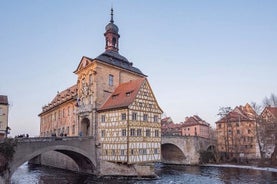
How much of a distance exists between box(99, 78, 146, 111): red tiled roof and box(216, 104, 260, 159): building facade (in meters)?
23.3

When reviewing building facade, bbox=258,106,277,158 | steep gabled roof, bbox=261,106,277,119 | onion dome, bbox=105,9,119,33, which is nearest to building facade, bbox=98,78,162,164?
onion dome, bbox=105,9,119,33

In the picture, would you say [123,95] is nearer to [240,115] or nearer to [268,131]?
[268,131]

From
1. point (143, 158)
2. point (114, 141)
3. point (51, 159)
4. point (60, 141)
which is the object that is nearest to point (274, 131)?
point (143, 158)

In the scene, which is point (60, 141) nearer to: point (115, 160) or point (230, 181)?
point (115, 160)

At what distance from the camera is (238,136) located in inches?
1961

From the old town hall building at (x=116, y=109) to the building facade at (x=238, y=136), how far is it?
21.2 metres

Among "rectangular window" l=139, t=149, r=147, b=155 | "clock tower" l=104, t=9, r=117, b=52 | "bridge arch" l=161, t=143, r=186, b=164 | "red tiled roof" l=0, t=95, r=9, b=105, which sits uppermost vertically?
A: "clock tower" l=104, t=9, r=117, b=52

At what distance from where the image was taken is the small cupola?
39.0m

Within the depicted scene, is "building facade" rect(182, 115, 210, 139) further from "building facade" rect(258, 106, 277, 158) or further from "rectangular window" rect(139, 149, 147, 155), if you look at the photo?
"rectangular window" rect(139, 149, 147, 155)

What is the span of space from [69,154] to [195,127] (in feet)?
158

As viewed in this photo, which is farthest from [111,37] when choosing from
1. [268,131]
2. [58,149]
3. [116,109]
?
[268,131]

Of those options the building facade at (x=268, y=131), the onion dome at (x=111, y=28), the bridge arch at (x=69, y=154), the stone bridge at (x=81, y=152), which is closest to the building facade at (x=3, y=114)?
the stone bridge at (x=81, y=152)

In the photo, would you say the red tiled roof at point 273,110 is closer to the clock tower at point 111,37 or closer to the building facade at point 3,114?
the clock tower at point 111,37

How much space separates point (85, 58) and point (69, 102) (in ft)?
31.4
